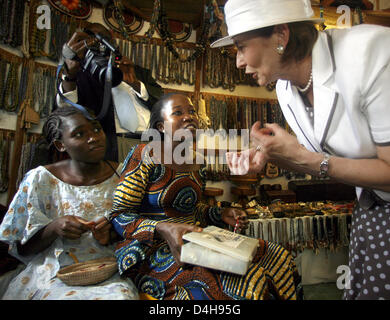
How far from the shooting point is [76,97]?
2070mm

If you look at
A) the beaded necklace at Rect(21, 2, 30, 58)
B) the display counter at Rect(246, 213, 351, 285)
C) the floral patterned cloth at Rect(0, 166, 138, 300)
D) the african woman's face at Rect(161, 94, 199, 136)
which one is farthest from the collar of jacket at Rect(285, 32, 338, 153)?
the beaded necklace at Rect(21, 2, 30, 58)

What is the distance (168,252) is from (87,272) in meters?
0.41

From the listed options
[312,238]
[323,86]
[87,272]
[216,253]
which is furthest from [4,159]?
[312,238]

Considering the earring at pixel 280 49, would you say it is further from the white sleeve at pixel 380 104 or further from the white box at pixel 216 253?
the white box at pixel 216 253

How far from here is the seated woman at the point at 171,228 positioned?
1.08m

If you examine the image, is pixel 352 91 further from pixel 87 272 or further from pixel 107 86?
pixel 107 86

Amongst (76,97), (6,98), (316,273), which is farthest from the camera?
(316,273)

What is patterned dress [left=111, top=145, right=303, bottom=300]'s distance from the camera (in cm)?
106

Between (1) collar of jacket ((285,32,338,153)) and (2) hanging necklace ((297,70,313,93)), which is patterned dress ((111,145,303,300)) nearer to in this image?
(1) collar of jacket ((285,32,338,153))

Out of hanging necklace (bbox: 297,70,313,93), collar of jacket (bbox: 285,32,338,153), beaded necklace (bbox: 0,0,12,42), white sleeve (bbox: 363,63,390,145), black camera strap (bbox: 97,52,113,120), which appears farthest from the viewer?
beaded necklace (bbox: 0,0,12,42)

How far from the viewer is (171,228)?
1.15 metres

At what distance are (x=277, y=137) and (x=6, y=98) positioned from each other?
3295 mm
